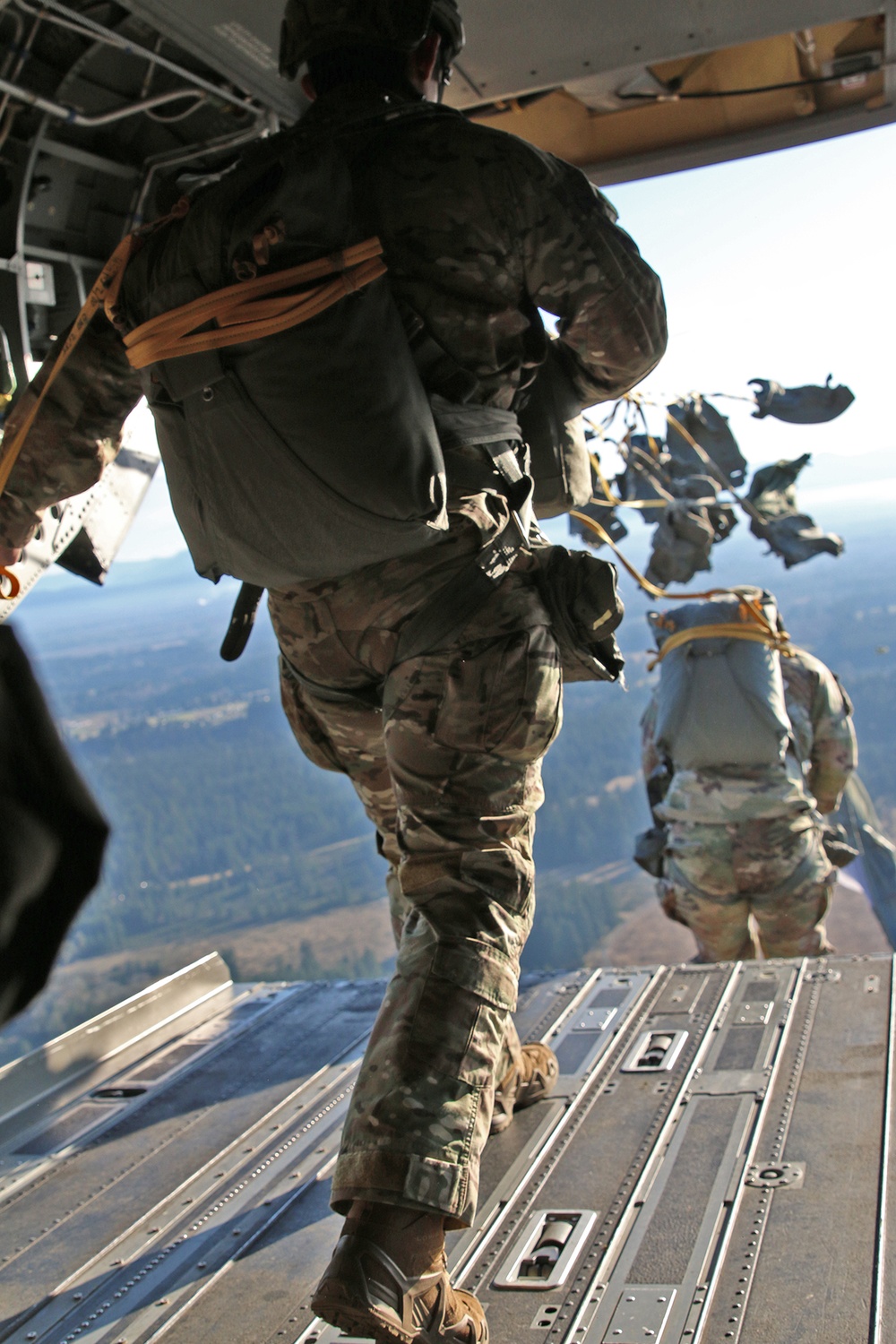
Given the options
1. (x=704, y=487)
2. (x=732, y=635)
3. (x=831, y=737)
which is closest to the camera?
(x=732, y=635)

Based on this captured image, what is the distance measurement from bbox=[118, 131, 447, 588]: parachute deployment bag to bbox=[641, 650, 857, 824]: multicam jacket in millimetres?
4252

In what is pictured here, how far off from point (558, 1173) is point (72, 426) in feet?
5.50

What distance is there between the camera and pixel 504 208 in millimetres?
1802

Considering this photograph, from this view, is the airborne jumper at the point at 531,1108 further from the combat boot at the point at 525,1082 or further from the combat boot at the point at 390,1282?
the combat boot at the point at 390,1282

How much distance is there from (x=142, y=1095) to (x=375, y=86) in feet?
8.08

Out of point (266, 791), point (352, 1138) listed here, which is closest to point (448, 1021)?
point (352, 1138)

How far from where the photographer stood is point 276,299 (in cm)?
174

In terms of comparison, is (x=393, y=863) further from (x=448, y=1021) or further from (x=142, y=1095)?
(x=142, y=1095)

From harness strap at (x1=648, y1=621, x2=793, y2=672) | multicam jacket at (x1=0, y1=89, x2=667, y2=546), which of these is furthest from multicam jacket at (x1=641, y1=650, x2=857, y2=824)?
multicam jacket at (x1=0, y1=89, x2=667, y2=546)

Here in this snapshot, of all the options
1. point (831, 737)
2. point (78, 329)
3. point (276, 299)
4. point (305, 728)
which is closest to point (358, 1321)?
point (305, 728)

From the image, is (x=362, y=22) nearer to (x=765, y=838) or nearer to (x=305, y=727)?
(x=305, y=727)

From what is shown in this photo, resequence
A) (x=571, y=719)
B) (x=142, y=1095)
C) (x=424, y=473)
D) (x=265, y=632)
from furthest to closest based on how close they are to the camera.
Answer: (x=571, y=719), (x=265, y=632), (x=142, y=1095), (x=424, y=473)

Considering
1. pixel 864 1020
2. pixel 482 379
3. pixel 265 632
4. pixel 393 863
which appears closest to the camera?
pixel 482 379

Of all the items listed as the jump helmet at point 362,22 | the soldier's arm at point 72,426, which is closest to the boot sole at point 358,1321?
the soldier's arm at point 72,426
